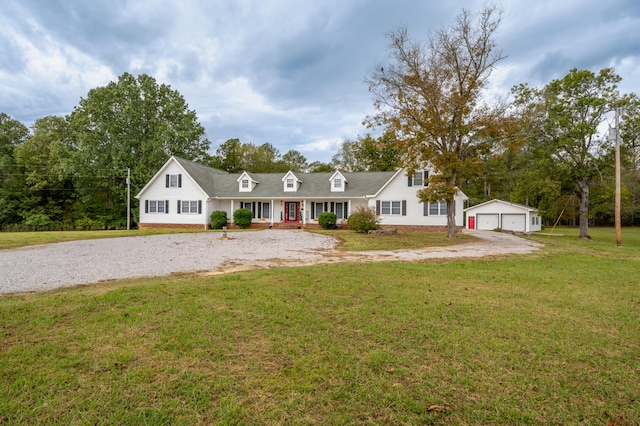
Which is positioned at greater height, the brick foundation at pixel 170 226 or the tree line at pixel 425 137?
the tree line at pixel 425 137

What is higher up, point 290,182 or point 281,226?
point 290,182

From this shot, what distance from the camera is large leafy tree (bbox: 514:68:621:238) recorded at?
20344mm

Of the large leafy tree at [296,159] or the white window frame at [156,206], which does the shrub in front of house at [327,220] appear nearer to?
the white window frame at [156,206]

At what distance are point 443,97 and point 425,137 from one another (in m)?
2.45

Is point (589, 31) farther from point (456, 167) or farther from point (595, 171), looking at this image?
point (595, 171)

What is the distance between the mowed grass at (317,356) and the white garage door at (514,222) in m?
28.0

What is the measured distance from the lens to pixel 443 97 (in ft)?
60.1

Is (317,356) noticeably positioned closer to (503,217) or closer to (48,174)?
(503,217)

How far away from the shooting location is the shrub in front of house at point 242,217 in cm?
2584

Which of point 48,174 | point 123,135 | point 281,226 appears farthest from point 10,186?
point 281,226

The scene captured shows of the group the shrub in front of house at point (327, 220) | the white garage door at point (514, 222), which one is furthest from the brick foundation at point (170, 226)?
the white garage door at point (514, 222)

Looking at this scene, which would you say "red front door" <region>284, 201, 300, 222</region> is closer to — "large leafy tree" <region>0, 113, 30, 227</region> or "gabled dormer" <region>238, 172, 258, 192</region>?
"gabled dormer" <region>238, 172, 258, 192</region>

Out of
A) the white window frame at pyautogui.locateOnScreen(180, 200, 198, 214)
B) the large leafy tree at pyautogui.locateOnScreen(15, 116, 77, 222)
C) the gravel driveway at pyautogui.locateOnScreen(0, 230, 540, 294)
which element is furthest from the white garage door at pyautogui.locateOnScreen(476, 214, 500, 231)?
the large leafy tree at pyautogui.locateOnScreen(15, 116, 77, 222)

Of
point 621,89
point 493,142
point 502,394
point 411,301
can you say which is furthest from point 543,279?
point 621,89
